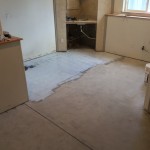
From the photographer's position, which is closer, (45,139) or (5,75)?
(45,139)

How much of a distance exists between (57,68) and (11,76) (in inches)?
58.7

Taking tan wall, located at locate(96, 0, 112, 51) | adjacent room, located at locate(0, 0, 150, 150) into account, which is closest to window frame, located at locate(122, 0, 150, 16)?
adjacent room, located at locate(0, 0, 150, 150)

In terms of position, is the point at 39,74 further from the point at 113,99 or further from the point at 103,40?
the point at 103,40

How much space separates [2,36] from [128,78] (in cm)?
225

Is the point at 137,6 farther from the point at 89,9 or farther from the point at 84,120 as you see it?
the point at 84,120

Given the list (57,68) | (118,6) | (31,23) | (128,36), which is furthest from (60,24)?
(128,36)

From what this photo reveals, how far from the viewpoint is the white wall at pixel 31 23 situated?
3689 mm

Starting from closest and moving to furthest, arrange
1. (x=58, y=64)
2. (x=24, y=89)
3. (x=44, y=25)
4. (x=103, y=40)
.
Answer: (x=24, y=89), (x=58, y=64), (x=44, y=25), (x=103, y=40)

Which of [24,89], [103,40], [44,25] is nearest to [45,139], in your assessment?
[24,89]

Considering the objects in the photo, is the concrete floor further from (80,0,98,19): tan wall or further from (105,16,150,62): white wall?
(80,0,98,19): tan wall

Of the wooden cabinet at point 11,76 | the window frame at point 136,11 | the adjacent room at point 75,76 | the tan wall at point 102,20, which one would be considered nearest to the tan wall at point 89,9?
the adjacent room at point 75,76

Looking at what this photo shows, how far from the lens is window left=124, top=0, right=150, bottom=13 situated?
4.09 metres

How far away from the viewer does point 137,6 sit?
425 centimetres

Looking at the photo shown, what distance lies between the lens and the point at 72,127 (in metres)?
2.25
